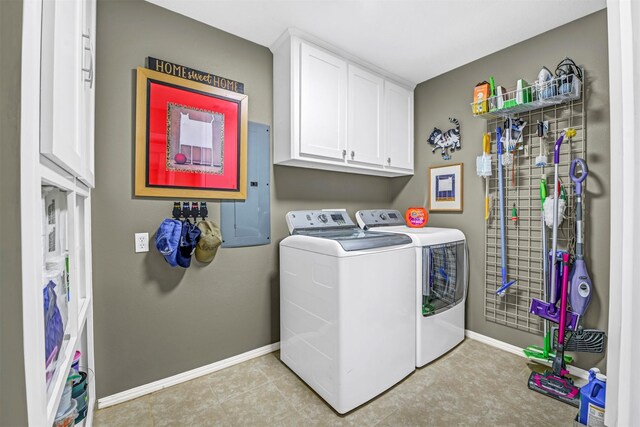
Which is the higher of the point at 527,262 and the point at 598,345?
the point at 527,262

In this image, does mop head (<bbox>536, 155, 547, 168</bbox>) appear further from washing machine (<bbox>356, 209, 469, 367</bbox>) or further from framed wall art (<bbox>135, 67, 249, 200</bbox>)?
framed wall art (<bbox>135, 67, 249, 200</bbox>)

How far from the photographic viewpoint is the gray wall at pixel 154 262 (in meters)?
1.78

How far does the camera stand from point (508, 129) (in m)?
2.40

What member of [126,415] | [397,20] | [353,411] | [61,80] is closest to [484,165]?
[397,20]

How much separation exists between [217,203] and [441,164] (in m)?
2.23

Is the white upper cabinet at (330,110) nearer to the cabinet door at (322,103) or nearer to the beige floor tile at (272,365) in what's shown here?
the cabinet door at (322,103)

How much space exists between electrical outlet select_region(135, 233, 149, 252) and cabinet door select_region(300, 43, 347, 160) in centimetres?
125

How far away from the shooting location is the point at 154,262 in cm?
193

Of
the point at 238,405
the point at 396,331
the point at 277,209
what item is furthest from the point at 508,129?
the point at 238,405

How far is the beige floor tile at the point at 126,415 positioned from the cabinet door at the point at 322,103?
1.99 meters

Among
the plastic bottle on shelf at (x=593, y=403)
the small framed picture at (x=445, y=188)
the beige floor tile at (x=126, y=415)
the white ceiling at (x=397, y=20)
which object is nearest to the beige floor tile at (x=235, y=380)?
the beige floor tile at (x=126, y=415)

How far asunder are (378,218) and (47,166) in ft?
8.59

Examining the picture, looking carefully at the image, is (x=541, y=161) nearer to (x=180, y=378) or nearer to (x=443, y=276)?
(x=443, y=276)
